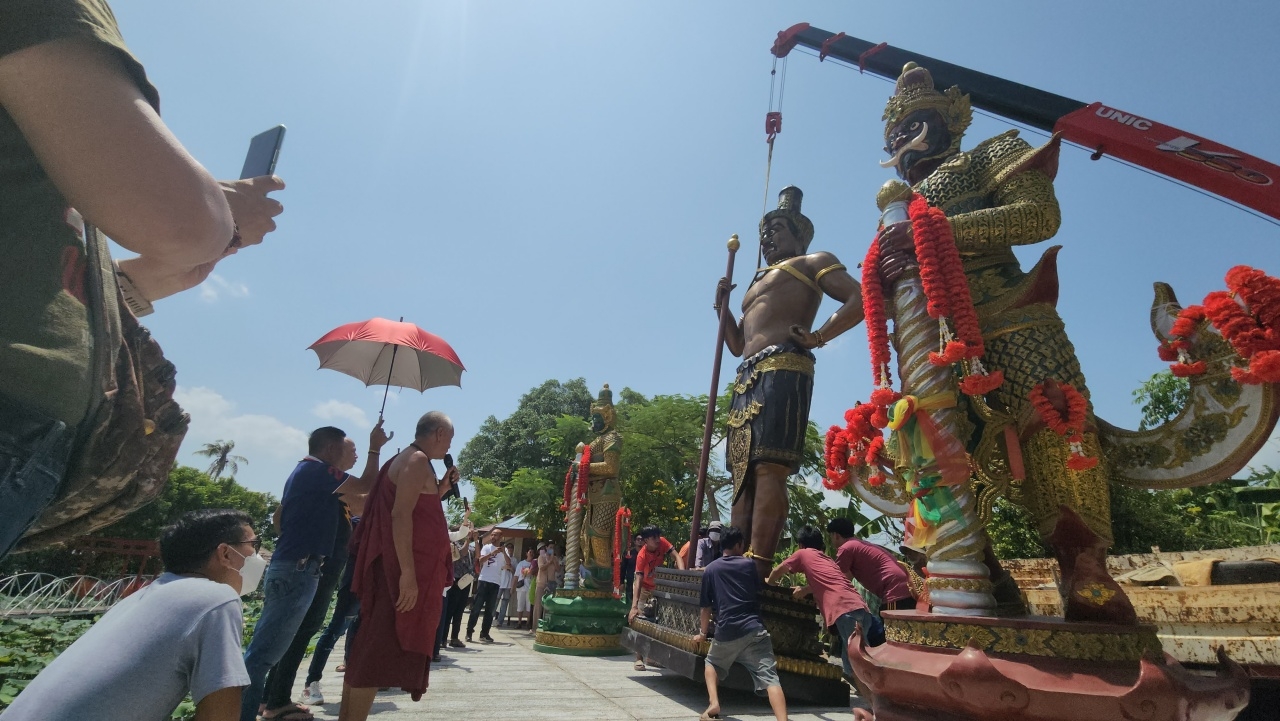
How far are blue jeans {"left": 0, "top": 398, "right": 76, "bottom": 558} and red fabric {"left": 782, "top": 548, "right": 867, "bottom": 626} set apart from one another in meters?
3.99

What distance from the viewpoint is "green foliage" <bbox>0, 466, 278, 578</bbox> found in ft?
72.4

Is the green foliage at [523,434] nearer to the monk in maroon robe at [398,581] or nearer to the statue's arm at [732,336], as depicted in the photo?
the statue's arm at [732,336]

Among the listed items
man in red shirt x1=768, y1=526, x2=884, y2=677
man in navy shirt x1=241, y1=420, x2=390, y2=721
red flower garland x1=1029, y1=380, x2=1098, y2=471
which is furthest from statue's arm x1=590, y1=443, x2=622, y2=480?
red flower garland x1=1029, y1=380, x2=1098, y2=471

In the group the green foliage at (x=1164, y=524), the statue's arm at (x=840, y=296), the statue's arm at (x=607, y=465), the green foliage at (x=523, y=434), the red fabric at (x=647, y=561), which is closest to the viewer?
the statue's arm at (x=840, y=296)

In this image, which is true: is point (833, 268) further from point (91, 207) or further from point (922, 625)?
point (91, 207)

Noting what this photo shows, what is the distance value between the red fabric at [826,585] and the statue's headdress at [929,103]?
2.78 metres

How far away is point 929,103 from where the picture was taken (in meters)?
3.52

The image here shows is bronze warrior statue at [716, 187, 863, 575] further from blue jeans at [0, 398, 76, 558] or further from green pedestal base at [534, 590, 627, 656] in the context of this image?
green pedestal base at [534, 590, 627, 656]

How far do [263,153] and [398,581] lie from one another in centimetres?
204

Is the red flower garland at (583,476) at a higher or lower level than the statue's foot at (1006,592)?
higher

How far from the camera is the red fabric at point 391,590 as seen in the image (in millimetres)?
2844

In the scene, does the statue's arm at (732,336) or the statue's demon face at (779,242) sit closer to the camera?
the statue's demon face at (779,242)

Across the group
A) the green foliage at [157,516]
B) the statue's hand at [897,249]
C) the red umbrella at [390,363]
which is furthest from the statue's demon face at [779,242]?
the green foliage at [157,516]

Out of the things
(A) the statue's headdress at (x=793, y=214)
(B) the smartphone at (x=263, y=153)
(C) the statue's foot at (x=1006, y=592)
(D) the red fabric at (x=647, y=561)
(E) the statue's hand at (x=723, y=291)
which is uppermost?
(A) the statue's headdress at (x=793, y=214)
